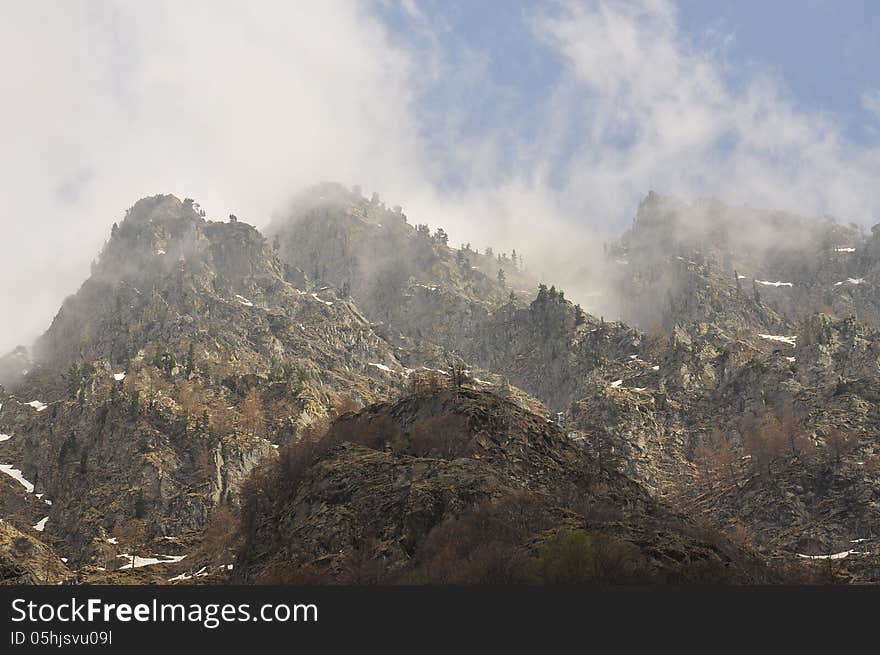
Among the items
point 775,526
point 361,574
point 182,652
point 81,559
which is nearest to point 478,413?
point 361,574

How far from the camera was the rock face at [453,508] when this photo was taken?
7750 centimetres

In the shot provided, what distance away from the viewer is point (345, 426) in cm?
14812

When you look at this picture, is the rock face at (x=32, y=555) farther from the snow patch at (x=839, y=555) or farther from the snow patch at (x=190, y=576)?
the snow patch at (x=839, y=555)

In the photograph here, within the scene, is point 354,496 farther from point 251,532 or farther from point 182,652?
point 182,652

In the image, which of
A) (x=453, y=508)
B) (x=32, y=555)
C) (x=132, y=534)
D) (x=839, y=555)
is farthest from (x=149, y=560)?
(x=839, y=555)

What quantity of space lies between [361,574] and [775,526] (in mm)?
118439

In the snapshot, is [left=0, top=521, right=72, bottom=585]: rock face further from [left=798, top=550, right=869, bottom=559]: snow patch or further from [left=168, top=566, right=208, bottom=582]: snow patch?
[left=798, top=550, right=869, bottom=559]: snow patch

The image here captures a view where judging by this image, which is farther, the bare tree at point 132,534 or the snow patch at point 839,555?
the bare tree at point 132,534

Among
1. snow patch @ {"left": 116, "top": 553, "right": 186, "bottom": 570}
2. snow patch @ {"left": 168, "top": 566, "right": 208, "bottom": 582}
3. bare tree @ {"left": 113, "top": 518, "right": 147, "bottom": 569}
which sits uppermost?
bare tree @ {"left": 113, "top": 518, "right": 147, "bottom": 569}

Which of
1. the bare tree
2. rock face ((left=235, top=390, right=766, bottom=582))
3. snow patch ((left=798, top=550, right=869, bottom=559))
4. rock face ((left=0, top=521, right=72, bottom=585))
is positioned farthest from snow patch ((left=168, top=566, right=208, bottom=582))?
snow patch ((left=798, top=550, right=869, bottom=559))

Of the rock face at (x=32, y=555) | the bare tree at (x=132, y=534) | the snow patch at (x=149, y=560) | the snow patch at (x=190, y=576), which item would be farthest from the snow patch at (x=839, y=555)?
the rock face at (x=32, y=555)

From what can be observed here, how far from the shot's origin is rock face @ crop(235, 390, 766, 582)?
77.5 metres

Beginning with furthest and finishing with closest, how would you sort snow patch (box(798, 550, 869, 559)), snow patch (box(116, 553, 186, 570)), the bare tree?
the bare tree, snow patch (box(116, 553, 186, 570)), snow patch (box(798, 550, 869, 559))

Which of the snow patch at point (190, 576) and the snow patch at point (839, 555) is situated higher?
the snow patch at point (190, 576)
